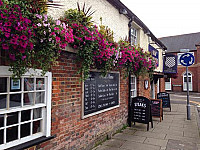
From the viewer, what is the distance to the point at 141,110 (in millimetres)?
6434

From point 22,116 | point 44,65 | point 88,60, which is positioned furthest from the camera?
point 88,60

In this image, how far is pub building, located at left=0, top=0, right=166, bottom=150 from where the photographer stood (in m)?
2.75

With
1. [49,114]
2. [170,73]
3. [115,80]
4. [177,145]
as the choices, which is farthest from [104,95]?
[170,73]

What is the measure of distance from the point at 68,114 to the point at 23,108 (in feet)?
3.58

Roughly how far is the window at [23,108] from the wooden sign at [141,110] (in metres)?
4.15

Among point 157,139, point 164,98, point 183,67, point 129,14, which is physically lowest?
point 157,139

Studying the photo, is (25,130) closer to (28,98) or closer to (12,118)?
(12,118)

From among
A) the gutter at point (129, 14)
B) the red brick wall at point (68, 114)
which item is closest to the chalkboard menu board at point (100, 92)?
the red brick wall at point (68, 114)

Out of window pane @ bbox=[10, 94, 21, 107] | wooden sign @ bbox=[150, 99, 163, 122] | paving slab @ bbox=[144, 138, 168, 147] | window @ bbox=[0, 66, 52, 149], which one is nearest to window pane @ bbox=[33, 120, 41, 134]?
window @ bbox=[0, 66, 52, 149]

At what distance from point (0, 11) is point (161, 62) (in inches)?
502

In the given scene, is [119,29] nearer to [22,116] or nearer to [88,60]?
[88,60]

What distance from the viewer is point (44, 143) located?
3.15m

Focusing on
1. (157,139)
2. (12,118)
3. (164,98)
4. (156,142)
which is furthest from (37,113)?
(164,98)

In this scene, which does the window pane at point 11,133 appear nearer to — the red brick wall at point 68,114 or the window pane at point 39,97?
the red brick wall at point 68,114
